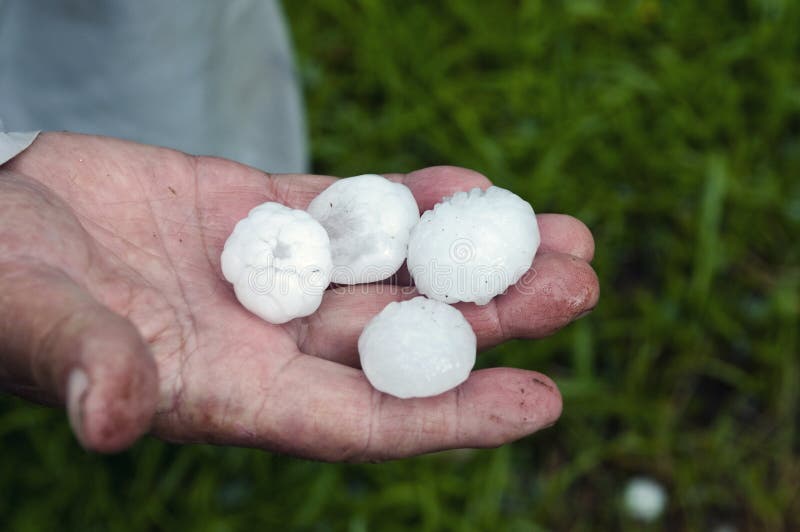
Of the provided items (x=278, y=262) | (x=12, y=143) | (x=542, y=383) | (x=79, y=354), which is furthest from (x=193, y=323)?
(x=542, y=383)

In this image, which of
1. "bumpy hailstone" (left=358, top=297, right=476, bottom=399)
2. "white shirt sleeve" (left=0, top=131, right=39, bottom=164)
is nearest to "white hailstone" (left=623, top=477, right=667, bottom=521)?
"bumpy hailstone" (left=358, top=297, right=476, bottom=399)

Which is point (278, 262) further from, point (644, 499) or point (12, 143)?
point (644, 499)

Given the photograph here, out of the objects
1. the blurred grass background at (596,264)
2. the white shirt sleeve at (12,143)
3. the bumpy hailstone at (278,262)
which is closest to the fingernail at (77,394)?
the bumpy hailstone at (278,262)

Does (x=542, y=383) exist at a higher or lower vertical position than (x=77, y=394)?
lower

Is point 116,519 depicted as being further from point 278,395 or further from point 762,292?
point 762,292

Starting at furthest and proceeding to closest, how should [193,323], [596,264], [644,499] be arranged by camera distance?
[596,264]
[644,499]
[193,323]

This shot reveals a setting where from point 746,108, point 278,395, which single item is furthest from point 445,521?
point 746,108

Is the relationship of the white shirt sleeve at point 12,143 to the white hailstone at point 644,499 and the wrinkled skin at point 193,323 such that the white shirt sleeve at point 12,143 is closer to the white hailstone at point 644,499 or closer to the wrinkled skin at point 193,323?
the wrinkled skin at point 193,323
